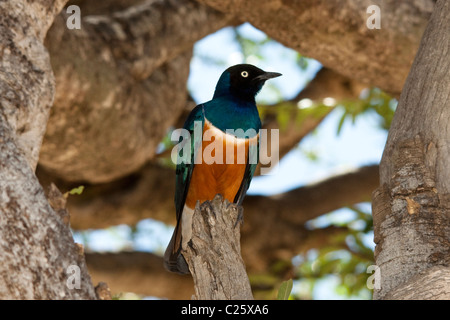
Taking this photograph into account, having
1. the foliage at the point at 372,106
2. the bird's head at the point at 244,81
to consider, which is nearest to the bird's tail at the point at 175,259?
the bird's head at the point at 244,81

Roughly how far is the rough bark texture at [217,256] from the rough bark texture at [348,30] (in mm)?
2223

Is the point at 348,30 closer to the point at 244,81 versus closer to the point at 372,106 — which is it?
the point at 244,81

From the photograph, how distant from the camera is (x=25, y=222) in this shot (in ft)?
7.78

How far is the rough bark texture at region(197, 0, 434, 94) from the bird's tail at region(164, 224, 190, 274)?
172 cm

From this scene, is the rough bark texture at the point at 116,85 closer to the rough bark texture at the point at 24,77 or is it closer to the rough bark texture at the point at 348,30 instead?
the rough bark texture at the point at 348,30

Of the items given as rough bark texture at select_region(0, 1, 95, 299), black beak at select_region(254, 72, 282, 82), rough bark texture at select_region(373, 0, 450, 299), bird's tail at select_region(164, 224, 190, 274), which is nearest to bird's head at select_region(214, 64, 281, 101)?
black beak at select_region(254, 72, 282, 82)

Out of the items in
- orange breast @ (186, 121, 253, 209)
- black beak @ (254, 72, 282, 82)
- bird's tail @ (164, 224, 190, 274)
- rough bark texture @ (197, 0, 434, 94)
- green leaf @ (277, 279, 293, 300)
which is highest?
rough bark texture @ (197, 0, 434, 94)

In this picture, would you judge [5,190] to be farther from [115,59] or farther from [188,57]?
[188,57]

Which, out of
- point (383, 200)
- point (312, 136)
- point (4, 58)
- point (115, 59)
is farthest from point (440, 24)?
point (312, 136)

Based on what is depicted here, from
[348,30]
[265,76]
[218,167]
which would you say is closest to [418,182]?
[218,167]

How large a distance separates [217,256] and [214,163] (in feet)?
4.62

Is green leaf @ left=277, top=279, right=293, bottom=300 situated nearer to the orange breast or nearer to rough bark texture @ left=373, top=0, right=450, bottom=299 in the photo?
rough bark texture @ left=373, top=0, right=450, bottom=299

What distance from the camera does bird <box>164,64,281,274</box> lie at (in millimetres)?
3877
